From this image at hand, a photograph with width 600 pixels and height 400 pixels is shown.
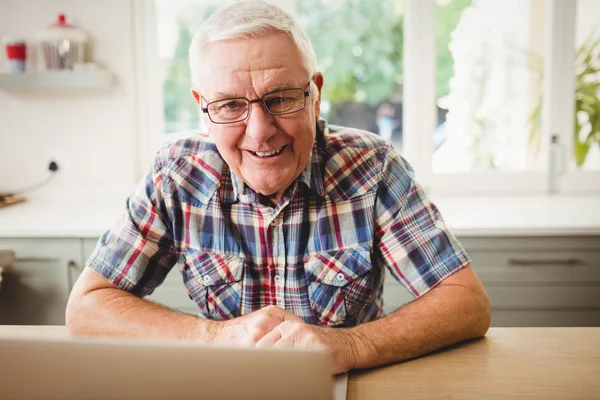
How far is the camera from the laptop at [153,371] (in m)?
0.57

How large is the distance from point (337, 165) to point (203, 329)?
50 centimetres

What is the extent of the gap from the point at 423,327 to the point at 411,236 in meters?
0.25

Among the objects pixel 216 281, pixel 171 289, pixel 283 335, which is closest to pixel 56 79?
pixel 171 289

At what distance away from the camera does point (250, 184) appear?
1.24m

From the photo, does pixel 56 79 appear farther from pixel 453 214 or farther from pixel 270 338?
pixel 270 338

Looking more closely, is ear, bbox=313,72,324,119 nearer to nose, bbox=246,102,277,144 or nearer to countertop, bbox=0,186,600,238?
nose, bbox=246,102,277,144

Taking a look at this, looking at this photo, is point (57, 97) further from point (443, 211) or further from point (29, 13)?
point (443, 211)

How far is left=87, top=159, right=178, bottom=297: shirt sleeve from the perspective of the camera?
125cm

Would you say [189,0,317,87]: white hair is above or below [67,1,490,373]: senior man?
above

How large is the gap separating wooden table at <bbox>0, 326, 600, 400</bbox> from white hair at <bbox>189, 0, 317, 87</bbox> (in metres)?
0.61

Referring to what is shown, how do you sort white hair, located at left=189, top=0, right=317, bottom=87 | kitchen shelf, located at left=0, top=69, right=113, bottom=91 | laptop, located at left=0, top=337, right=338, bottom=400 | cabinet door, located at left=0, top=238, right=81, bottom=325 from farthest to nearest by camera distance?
kitchen shelf, located at left=0, top=69, right=113, bottom=91
cabinet door, located at left=0, top=238, right=81, bottom=325
white hair, located at left=189, top=0, right=317, bottom=87
laptop, located at left=0, top=337, right=338, bottom=400

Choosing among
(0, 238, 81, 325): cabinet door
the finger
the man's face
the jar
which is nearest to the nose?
the man's face

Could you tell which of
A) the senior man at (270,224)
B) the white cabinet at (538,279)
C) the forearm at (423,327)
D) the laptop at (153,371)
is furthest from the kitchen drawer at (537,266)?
the laptop at (153,371)

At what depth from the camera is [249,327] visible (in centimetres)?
99
